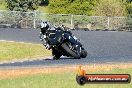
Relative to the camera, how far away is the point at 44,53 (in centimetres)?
2466

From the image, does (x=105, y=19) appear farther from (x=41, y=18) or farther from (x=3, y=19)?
(x=3, y=19)

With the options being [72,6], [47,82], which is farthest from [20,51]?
[72,6]

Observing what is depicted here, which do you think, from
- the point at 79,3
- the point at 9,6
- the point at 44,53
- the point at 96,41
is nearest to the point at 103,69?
the point at 44,53

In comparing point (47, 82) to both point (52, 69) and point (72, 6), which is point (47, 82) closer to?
point (52, 69)

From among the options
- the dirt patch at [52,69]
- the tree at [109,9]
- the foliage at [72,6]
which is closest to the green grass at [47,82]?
the dirt patch at [52,69]

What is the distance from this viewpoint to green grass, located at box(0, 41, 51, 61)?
2425 centimetres

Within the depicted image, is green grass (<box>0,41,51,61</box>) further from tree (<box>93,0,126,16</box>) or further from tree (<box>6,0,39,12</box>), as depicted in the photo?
tree (<box>6,0,39,12</box>)

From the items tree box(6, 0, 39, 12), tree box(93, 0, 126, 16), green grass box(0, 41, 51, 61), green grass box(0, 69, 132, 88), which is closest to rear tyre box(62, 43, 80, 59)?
green grass box(0, 41, 51, 61)

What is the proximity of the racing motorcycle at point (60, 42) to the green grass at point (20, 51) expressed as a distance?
433 cm

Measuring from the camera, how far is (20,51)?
83.1 feet

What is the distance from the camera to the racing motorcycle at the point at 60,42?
1861cm

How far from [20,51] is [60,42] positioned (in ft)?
22.5

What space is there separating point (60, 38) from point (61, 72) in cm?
442

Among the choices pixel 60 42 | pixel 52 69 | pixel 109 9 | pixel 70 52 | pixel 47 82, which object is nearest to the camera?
pixel 47 82
